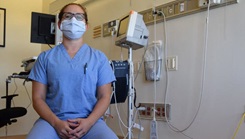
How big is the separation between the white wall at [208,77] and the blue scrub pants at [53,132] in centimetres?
113

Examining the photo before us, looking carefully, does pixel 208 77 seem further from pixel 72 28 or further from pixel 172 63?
pixel 72 28

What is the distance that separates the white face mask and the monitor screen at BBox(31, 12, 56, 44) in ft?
4.79

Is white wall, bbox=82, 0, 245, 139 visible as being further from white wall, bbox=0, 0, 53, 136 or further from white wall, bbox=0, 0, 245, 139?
white wall, bbox=0, 0, 53, 136

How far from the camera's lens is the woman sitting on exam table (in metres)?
1.33

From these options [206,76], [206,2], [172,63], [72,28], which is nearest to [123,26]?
[172,63]

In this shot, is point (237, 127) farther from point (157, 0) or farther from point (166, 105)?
point (157, 0)

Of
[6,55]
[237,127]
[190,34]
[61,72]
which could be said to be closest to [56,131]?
[61,72]

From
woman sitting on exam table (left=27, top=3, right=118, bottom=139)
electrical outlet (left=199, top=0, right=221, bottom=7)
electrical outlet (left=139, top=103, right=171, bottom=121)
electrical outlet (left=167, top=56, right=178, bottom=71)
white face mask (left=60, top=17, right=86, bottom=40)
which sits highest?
electrical outlet (left=199, top=0, right=221, bottom=7)

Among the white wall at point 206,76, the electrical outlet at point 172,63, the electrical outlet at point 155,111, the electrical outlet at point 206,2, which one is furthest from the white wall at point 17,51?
the electrical outlet at point 206,2


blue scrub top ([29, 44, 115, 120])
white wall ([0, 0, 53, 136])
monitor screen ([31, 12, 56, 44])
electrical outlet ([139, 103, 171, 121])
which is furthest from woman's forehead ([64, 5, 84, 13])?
white wall ([0, 0, 53, 136])

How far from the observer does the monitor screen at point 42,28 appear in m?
2.96

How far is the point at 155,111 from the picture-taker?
2691 mm

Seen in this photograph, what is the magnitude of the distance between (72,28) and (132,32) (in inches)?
32.2

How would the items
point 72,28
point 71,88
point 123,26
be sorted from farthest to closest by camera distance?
point 123,26 → point 72,28 → point 71,88
